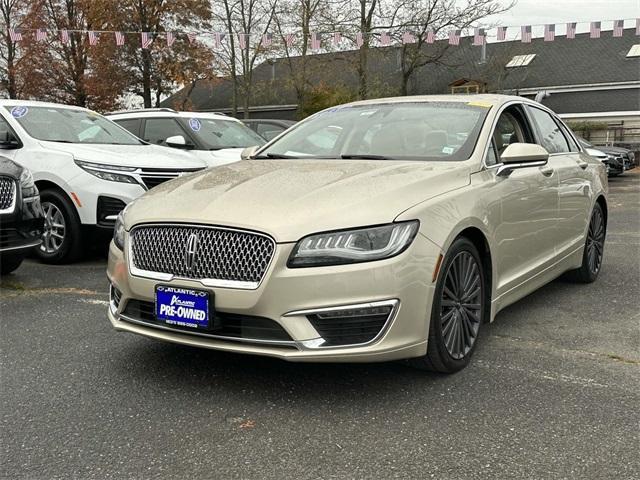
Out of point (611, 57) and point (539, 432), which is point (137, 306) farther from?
point (611, 57)

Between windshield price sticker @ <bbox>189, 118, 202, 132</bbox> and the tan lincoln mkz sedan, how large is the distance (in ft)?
16.7

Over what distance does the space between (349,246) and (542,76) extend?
117ft

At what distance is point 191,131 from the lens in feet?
29.9

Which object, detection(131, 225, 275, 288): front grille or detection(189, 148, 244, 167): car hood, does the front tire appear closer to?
detection(131, 225, 275, 288): front grille

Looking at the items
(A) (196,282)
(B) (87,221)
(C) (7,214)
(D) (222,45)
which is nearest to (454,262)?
(A) (196,282)

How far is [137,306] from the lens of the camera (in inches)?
133

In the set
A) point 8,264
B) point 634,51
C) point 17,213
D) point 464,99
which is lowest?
point 8,264

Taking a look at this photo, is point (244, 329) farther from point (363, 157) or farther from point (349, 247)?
point (363, 157)

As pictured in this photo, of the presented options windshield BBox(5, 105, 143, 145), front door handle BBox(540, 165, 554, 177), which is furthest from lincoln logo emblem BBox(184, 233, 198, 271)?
windshield BBox(5, 105, 143, 145)

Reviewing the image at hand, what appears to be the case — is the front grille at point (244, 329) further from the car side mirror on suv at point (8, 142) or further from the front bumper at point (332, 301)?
the car side mirror on suv at point (8, 142)

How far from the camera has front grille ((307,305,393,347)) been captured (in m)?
2.99

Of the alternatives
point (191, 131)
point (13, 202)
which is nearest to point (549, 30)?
point (191, 131)

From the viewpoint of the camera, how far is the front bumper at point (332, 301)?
9.70ft

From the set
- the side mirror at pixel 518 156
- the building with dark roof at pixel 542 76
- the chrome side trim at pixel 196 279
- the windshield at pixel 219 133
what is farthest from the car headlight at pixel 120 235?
the building with dark roof at pixel 542 76
